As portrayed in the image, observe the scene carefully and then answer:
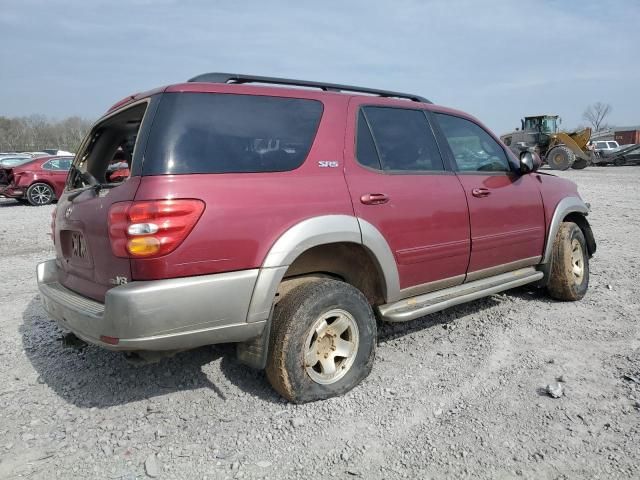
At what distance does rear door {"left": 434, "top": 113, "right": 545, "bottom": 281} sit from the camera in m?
3.73

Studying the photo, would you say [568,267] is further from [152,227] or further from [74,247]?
[74,247]

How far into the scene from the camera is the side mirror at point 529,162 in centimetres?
413

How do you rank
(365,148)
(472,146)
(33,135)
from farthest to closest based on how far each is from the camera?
1. (33,135)
2. (472,146)
3. (365,148)

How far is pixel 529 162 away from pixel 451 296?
1461mm

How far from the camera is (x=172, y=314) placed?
2.31 metres

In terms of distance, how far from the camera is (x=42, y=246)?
784 cm

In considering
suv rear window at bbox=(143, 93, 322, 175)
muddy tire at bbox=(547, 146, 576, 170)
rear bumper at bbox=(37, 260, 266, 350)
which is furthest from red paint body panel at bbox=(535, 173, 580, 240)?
muddy tire at bbox=(547, 146, 576, 170)

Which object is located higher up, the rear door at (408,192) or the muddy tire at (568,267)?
the rear door at (408,192)

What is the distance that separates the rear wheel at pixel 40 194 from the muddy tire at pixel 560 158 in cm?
2313

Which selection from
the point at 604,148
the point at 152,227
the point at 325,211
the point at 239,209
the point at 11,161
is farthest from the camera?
the point at 604,148

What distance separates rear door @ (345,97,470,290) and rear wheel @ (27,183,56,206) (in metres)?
12.8

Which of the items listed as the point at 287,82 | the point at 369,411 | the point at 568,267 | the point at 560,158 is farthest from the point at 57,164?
the point at 560,158

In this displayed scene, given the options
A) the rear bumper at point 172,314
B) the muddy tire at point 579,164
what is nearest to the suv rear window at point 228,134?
the rear bumper at point 172,314

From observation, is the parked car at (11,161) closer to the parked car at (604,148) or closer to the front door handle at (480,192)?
the front door handle at (480,192)
